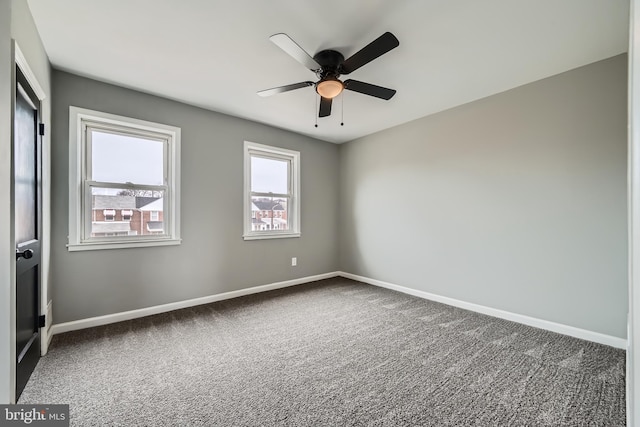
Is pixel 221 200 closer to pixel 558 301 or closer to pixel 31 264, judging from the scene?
pixel 31 264

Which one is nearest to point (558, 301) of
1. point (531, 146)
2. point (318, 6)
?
point (531, 146)

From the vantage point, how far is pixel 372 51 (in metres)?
1.87

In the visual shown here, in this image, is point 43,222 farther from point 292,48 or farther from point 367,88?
point 367,88

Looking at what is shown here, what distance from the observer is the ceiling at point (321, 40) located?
5.87 feet

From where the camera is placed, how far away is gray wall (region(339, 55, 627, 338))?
2336 mm

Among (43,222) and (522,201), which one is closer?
(43,222)

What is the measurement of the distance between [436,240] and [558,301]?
132cm

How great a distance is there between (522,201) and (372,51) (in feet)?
7.39

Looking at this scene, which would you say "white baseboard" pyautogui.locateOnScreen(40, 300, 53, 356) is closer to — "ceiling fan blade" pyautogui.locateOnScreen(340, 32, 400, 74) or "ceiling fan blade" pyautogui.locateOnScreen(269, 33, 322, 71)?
"ceiling fan blade" pyautogui.locateOnScreen(269, 33, 322, 71)

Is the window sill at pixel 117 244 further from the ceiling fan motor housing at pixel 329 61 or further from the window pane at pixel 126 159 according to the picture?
the ceiling fan motor housing at pixel 329 61

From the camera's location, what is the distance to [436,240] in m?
3.53

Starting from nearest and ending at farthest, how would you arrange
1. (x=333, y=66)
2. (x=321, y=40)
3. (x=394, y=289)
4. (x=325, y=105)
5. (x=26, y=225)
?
(x=26, y=225) → (x=321, y=40) → (x=333, y=66) → (x=325, y=105) → (x=394, y=289)

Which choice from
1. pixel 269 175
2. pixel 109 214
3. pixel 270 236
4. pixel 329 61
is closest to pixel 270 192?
pixel 269 175

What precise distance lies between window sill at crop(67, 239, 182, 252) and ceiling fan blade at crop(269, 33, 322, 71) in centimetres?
246
